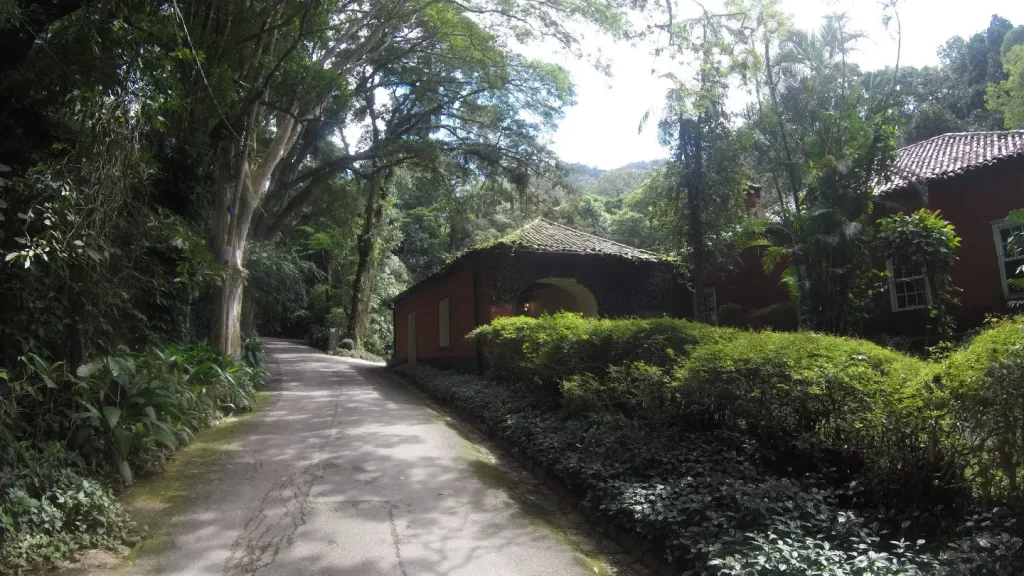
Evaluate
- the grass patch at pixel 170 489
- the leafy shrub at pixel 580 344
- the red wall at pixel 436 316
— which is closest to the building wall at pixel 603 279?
the red wall at pixel 436 316

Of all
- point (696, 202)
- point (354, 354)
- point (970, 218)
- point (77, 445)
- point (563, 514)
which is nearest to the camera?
point (77, 445)

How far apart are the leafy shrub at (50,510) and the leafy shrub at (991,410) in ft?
17.7

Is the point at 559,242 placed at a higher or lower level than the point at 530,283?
higher

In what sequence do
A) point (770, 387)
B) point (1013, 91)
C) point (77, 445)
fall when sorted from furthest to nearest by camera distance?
1. point (1013, 91)
2. point (77, 445)
3. point (770, 387)

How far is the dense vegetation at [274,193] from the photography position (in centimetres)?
523

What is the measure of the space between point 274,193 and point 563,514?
16.2 metres

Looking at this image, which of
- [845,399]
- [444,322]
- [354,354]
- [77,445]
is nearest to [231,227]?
[444,322]

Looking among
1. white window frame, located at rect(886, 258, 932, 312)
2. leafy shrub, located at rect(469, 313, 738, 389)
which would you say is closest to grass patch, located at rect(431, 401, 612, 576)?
leafy shrub, located at rect(469, 313, 738, 389)

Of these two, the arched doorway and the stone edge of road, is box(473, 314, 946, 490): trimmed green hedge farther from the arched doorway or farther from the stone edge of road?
the arched doorway

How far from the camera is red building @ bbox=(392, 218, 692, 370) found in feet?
49.3

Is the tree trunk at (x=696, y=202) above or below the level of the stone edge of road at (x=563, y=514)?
above

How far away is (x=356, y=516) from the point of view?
5.39m

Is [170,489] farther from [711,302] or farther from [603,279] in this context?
[711,302]

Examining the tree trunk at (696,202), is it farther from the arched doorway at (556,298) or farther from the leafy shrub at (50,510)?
the leafy shrub at (50,510)
